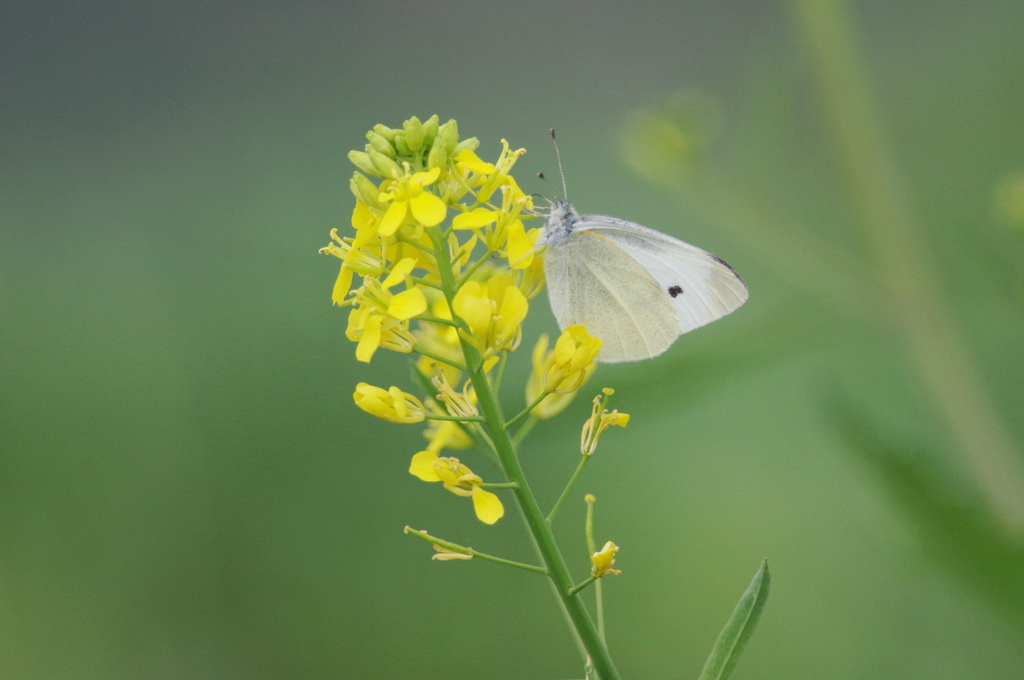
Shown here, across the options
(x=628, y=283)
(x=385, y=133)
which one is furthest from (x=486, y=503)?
(x=628, y=283)

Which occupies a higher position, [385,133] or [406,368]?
[406,368]

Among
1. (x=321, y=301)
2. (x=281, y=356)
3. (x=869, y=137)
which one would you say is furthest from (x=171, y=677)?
(x=869, y=137)

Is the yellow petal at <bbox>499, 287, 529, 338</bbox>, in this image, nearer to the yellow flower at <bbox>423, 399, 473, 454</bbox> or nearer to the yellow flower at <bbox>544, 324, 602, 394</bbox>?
the yellow flower at <bbox>544, 324, 602, 394</bbox>

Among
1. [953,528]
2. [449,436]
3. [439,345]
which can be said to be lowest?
[953,528]

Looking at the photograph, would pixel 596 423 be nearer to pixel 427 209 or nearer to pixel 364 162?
pixel 427 209

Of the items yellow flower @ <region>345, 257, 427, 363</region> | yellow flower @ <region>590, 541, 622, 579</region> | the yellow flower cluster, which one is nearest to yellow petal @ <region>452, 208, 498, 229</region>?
the yellow flower cluster

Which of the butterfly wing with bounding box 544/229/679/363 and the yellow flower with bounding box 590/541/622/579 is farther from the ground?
the butterfly wing with bounding box 544/229/679/363

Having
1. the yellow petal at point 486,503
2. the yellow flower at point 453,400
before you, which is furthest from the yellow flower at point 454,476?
the yellow flower at point 453,400
